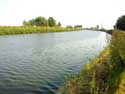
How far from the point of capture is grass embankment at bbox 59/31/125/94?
842cm

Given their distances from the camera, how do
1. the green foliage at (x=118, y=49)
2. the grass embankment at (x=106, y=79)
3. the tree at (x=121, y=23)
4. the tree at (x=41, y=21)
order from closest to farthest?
the grass embankment at (x=106, y=79)
the green foliage at (x=118, y=49)
the tree at (x=121, y=23)
the tree at (x=41, y=21)

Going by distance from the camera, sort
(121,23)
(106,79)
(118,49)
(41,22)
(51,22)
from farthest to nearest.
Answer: (51,22), (41,22), (121,23), (118,49), (106,79)

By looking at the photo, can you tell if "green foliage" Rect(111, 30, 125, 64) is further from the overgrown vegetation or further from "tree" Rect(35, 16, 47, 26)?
"tree" Rect(35, 16, 47, 26)

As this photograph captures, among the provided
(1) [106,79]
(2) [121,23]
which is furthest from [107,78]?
(2) [121,23]

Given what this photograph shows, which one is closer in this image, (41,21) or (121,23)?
(121,23)

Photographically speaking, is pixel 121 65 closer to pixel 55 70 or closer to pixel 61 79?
pixel 61 79

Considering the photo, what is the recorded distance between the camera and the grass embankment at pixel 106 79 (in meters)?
8.42

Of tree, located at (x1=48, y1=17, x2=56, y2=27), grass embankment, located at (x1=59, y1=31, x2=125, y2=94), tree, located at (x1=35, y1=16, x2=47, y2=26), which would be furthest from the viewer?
tree, located at (x1=48, y1=17, x2=56, y2=27)

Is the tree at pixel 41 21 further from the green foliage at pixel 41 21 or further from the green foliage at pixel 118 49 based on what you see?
the green foliage at pixel 118 49

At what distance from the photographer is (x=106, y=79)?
10180 mm

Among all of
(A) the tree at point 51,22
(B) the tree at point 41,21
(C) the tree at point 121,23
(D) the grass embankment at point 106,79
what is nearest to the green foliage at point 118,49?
(D) the grass embankment at point 106,79

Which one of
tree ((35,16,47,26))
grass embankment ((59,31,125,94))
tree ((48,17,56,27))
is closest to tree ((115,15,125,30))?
grass embankment ((59,31,125,94))

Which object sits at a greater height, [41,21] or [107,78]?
[41,21]

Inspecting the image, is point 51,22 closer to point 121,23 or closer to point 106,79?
point 121,23
